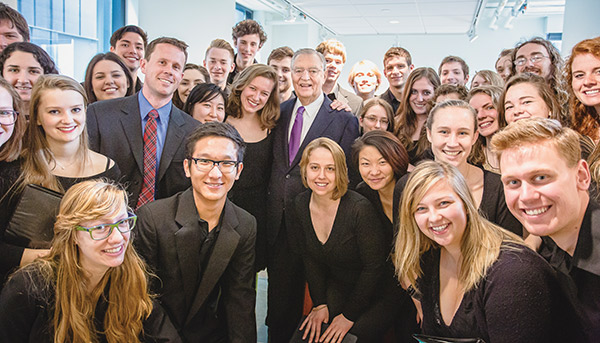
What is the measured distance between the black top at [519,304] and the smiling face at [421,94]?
1.90 metres

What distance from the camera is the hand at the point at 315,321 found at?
2.92 meters

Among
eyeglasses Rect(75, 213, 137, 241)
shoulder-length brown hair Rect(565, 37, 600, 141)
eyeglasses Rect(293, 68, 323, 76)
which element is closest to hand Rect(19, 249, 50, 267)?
eyeglasses Rect(75, 213, 137, 241)

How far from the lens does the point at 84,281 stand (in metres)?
2.05

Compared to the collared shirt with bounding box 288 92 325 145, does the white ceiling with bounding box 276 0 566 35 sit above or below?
above

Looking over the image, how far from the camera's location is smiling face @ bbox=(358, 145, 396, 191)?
2.92 m

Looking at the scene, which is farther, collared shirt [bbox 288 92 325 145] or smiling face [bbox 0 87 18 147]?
collared shirt [bbox 288 92 325 145]

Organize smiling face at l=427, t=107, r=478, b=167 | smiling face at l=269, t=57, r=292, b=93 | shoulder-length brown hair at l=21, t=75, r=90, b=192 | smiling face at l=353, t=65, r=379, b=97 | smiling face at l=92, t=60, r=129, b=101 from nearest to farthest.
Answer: shoulder-length brown hair at l=21, t=75, r=90, b=192, smiling face at l=427, t=107, r=478, b=167, smiling face at l=92, t=60, r=129, b=101, smiling face at l=269, t=57, r=292, b=93, smiling face at l=353, t=65, r=379, b=97

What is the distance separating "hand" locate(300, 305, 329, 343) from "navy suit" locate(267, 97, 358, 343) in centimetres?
25

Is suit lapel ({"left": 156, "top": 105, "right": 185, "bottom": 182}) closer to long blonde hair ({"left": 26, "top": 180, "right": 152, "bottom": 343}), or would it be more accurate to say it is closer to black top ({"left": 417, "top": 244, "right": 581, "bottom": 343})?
long blonde hair ({"left": 26, "top": 180, "right": 152, "bottom": 343})

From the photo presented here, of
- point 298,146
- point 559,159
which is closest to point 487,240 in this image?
point 559,159

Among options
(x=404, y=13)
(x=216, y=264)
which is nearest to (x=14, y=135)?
(x=216, y=264)

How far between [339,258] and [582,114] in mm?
1564

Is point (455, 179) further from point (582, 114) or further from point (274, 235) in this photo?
point (274, 235)

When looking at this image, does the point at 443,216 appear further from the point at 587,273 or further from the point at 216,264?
the point at 216,264
